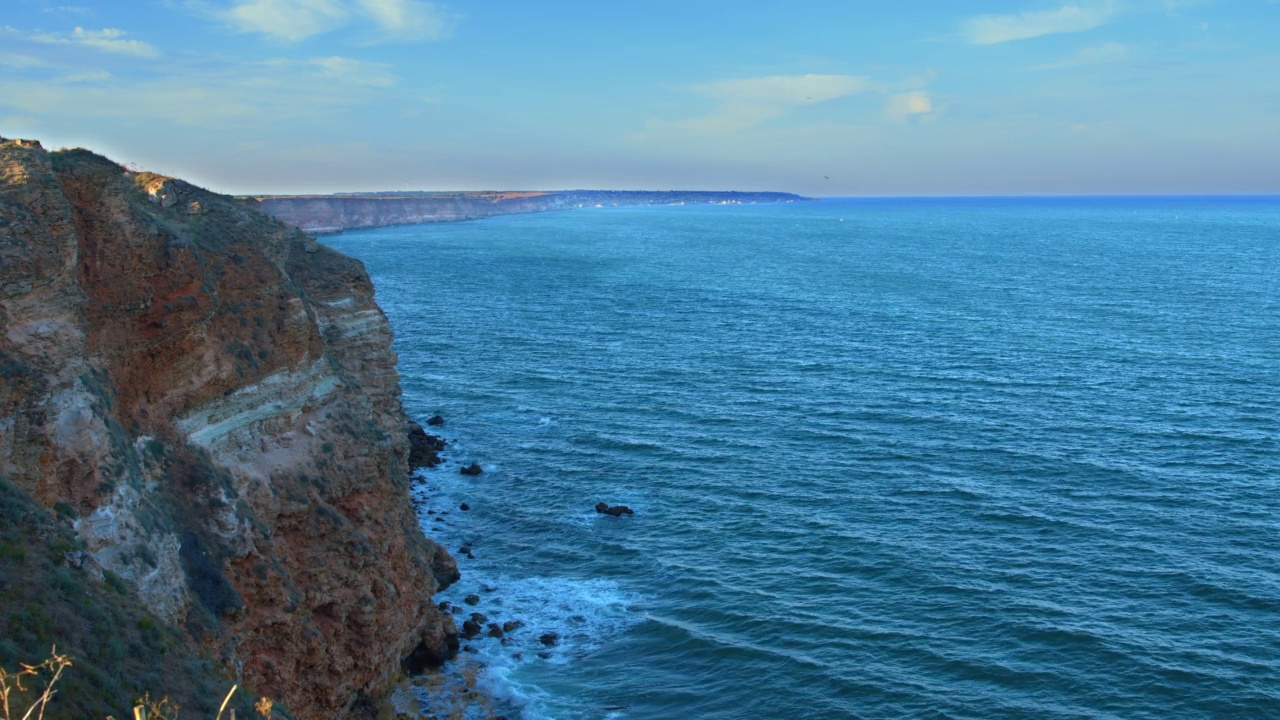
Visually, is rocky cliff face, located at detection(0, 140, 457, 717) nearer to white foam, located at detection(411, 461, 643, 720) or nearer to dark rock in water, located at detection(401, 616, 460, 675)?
dark rock in water, located at detection(401, 616, 460, 675)

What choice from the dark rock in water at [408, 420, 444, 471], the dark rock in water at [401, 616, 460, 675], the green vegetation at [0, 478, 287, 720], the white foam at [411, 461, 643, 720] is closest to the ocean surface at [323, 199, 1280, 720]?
the white foam at [411, 461, 643, 720]

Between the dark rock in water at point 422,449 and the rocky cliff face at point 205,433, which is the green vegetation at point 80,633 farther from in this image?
the dark rock in water at point 422,449

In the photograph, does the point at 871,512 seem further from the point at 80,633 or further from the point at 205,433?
the point at 80,633

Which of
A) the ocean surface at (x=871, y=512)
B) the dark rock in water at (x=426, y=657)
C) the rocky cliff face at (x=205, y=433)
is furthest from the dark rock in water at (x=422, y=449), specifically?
the dark rock in water at (x=426, y=657)

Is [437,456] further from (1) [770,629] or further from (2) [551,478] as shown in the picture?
(1) [770,629]

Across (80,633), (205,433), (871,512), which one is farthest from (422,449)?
(80,633)

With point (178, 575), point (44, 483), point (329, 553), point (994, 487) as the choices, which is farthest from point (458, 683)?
point (994, 487)
